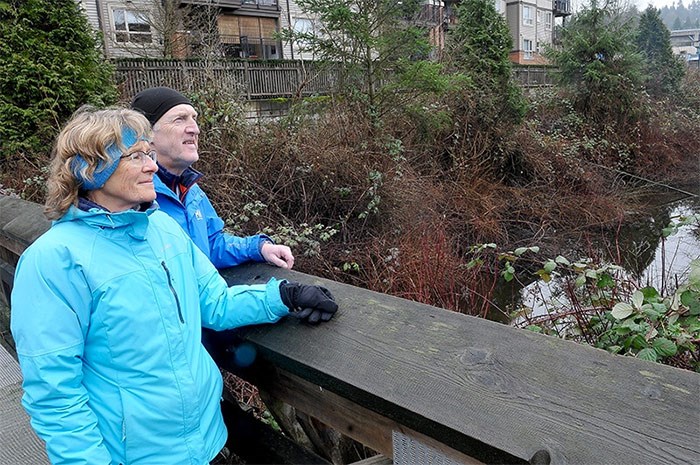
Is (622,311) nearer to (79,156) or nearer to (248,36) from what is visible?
(79,156)

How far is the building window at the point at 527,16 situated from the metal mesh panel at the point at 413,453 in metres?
53.3

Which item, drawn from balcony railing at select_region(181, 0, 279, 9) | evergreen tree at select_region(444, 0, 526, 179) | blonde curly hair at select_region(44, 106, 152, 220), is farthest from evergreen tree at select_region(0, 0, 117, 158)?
balcony railing at select_region(181, 0, 279, 9)

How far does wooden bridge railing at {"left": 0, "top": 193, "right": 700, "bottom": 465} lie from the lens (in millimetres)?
928

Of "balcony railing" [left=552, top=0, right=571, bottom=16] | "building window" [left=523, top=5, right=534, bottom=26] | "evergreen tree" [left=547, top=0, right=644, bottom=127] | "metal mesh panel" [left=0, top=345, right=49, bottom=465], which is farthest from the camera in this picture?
"balcony railing" [left=552, top=0, right=571, bottom=16]

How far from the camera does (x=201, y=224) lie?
7.32ft

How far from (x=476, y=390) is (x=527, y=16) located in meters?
54.1

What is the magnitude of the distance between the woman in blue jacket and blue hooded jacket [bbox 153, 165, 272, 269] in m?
0.43

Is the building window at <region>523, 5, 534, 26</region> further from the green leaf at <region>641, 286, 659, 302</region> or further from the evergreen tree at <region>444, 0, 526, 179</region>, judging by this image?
the green leaf at <region>641, 286, 659, 302</region>

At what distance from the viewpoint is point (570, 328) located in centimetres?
416

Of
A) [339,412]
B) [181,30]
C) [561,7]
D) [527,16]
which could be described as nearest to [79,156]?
[339,412]

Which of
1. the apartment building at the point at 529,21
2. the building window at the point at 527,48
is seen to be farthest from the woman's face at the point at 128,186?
the building window at the point at 527,48

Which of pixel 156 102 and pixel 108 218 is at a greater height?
pixel 156 102

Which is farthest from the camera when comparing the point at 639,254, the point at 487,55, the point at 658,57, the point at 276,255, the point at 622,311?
the point at 658,57

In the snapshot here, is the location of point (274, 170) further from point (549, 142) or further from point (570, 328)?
point (549, 142)
